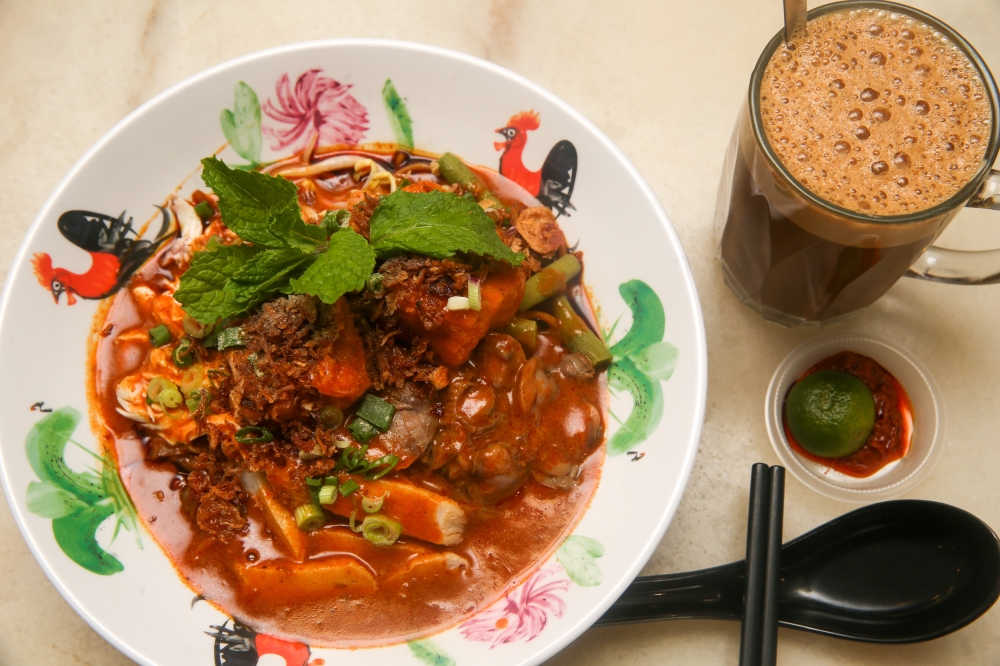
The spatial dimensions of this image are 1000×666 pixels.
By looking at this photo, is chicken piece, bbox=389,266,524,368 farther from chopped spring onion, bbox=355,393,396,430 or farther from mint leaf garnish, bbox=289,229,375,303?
chopped spring onion, bbox=355,393,396,430

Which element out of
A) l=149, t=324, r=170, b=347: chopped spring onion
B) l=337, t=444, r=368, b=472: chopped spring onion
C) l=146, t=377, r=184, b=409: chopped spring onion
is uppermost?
l=149, t=324, r=170, b=347: chopped spring onion

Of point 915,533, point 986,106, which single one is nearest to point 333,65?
point 986,106

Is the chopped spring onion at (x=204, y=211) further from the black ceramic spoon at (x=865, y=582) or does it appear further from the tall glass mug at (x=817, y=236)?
the black ceramic spoon at (x=865, y=582)

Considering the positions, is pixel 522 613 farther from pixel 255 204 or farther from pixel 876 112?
pixel 876 112

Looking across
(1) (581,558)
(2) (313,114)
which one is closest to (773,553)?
(1) (581,558)

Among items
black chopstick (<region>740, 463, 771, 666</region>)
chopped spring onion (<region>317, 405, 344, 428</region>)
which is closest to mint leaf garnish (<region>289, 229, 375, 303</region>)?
chopped spring onion (<region>317, 405, 344, 428</region>)

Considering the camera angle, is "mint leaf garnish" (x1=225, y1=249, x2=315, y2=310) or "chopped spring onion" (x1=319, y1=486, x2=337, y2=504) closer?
"mint leaf garnish" (x1=225, y1=249, x2=315, y2=310)
